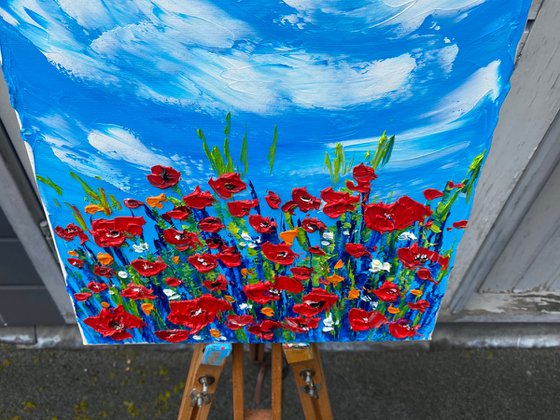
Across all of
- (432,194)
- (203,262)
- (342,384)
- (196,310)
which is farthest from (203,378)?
(342,384)

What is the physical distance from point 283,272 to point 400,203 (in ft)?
0.82

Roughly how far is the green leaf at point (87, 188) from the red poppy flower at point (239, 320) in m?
0.34

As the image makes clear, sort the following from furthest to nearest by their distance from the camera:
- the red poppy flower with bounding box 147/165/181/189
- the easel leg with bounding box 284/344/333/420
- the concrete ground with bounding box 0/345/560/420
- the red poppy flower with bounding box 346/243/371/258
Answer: the concrete ground with bounding box 0/345/560/420 < the easel leg with bounding box 284/344/333/420 < the red poppy flower with bounding box 346/243/371/258 < the red poppy flower with bounding box 147/165/181/189

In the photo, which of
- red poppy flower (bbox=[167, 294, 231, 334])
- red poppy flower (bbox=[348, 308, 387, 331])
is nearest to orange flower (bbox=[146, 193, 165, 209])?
red poppy flower (bbox=[167, 294, 231, 334])

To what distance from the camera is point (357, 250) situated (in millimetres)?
902

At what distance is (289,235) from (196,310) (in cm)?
25

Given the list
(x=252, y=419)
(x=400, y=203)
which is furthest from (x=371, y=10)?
(x=252, y=419)

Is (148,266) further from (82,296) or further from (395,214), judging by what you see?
(395,214)

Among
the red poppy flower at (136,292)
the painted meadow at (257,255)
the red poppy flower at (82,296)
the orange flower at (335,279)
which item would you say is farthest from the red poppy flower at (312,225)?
the red poppy flower at (82,296)

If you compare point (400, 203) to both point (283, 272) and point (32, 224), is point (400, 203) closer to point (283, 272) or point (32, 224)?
point (283, 272)

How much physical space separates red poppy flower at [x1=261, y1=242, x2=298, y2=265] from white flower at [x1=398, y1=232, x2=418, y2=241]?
0.19 metres

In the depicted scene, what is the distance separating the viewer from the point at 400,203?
33.1 inches

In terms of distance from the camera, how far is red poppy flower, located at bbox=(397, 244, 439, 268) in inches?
35.8

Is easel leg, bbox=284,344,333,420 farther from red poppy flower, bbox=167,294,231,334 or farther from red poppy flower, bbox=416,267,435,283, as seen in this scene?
red poppy flower, bbox=416,267,435,283
